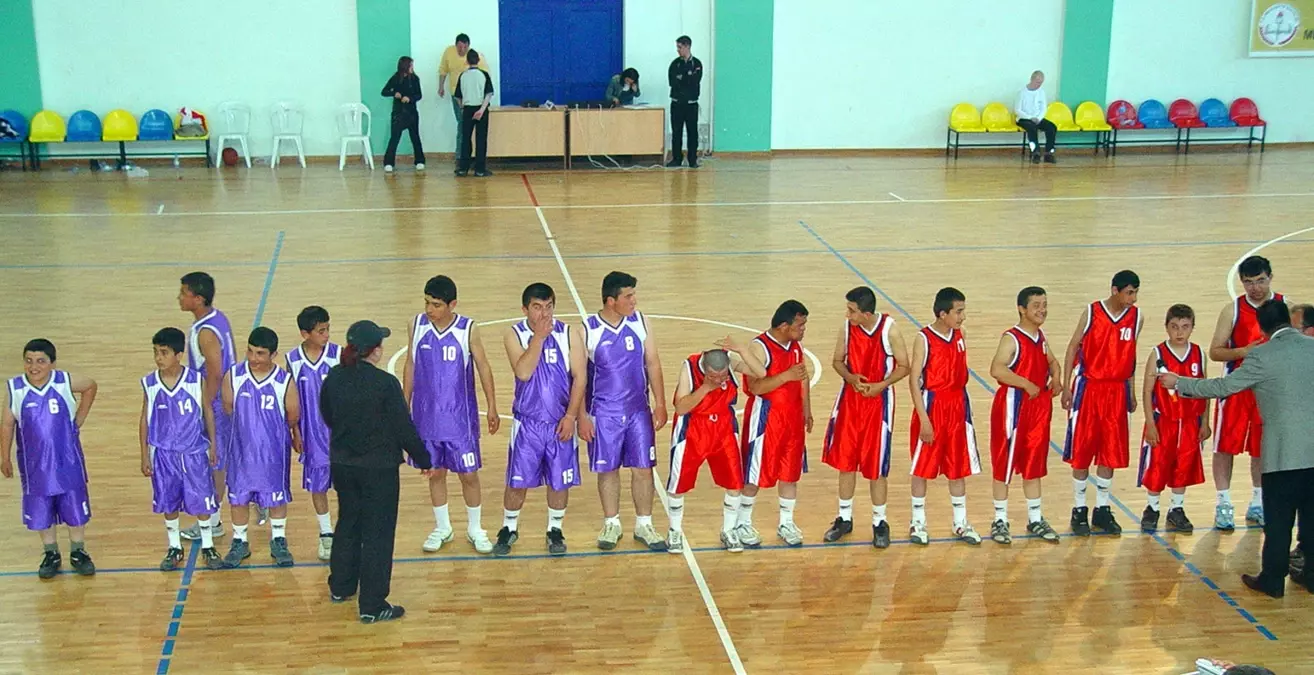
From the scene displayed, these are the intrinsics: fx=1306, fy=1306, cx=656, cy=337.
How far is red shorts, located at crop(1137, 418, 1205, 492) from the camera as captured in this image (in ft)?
24.0

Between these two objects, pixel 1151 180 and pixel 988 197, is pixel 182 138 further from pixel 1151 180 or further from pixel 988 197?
pixel 1151 180

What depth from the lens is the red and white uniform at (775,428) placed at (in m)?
7.12

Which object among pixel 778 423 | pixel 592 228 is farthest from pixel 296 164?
pixel 778 423

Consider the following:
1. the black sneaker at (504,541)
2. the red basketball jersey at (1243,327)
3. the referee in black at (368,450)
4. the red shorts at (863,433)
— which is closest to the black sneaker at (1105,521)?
the red basketball jersey at (1243,327)

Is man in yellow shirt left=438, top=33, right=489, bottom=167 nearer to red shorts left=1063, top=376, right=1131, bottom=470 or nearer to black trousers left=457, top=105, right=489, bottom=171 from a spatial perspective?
black trousers left=457, top=105, right=489, bottom=171

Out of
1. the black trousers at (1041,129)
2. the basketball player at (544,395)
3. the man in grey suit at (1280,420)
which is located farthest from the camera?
the black trousers at (1041,129)

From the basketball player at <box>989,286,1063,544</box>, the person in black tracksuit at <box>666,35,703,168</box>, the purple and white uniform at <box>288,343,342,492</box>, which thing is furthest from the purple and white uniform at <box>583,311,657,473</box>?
the person in black tracksuit at <box>666,35,703,168</box>

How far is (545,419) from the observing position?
7.07m

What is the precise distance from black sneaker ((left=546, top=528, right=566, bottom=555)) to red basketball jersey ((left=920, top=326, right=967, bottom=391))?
220cm

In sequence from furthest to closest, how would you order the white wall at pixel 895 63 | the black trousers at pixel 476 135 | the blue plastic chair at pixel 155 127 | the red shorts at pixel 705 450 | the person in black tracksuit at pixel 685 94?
the white wall at pixel 895 63
the person in black tracksuit at pixel 685 94
the blue plastic chair at pixel 155 127
the black trousers at pixel 476 135
the red shorts at pixel 705 450

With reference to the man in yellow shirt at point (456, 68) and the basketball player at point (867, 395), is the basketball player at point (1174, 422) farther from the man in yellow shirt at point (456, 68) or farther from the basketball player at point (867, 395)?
the man in yellow shirt at point (456, 68)

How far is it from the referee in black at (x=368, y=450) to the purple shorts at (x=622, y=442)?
3.48ft

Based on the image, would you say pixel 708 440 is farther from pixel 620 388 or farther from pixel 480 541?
pixel 480 541

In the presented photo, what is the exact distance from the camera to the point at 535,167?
73.8ft
